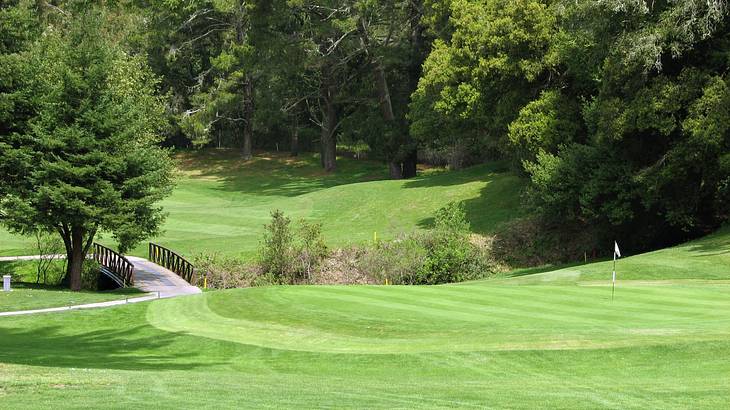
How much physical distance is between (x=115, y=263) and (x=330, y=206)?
18000mm

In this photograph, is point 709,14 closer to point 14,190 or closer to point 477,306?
point 477,306

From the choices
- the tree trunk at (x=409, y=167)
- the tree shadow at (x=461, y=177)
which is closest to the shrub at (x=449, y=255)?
the tree shadow at (x=461, y=177)

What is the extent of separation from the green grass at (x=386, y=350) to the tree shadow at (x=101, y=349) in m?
0.05

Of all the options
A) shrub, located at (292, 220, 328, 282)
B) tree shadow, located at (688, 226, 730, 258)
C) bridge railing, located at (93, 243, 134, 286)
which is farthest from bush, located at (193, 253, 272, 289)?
tree shadow, located at (688, 226, 730, 258)

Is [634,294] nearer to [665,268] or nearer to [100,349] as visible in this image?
[665,268]

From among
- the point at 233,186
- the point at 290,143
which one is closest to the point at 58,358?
the point at 233,186

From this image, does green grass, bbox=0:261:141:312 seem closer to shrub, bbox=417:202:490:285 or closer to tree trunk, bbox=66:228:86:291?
tree trunk, bbox=66:228:86:291

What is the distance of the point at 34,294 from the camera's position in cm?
3281

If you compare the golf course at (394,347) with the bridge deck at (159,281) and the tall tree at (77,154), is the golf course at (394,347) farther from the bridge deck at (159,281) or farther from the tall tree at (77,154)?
the bridge deck at (159,281)

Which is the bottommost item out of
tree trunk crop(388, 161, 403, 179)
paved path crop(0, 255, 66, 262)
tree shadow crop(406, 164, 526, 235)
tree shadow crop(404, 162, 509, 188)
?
paved path crop(0, 255, 66, 262)

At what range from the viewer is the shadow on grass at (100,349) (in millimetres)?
17188

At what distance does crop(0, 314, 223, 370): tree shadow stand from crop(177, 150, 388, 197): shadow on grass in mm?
48420

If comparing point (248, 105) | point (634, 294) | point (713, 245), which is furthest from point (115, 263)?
point (248, 105)

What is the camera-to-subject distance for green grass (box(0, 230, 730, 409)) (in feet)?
41.9
